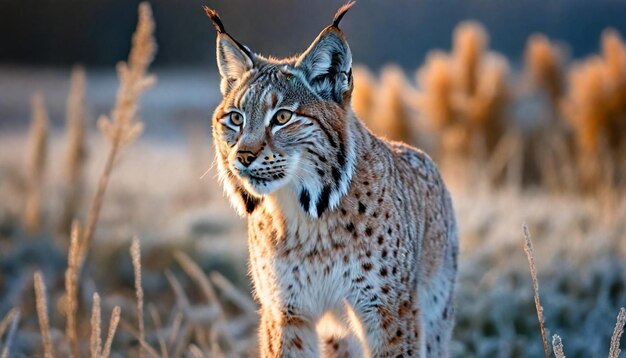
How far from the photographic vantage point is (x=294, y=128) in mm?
3963

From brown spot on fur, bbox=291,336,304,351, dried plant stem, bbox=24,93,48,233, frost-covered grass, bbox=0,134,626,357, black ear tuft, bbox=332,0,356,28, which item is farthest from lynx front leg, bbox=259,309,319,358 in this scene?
dried plant stem, bbox=24,93,48,233

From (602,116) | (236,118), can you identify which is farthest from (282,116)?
(602,116)

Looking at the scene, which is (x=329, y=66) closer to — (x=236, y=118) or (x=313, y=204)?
(x=236, y=118)

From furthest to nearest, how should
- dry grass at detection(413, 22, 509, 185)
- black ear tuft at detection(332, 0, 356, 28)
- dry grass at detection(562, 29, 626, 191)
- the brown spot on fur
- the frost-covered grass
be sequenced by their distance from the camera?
dry grass at detection(413, 22, 509, 185)
dry grass at detection(562, 29, 626, 191)
the frost-covered grass
the brown spot on fur
black ear tuft at detection(332, 0, 356, 28)

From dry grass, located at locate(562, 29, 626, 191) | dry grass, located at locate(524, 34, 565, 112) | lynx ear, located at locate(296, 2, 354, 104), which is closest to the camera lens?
lynx ear, located at locate(296, 2, 354, 104)

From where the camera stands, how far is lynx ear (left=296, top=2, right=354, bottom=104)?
3.96m

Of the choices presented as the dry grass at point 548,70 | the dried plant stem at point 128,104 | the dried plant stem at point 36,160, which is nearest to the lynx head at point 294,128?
the dried plant stem at point 128,104

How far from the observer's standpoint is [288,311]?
4.11m

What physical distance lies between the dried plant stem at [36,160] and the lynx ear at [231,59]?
2949 millimetres

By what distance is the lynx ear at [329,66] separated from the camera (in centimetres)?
396

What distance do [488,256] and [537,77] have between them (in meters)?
5.22

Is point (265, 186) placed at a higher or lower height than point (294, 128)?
lower

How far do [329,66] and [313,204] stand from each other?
0.61m

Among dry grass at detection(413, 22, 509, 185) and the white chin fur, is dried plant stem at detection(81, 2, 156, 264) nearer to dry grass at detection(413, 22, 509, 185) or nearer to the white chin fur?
the white chin fur
